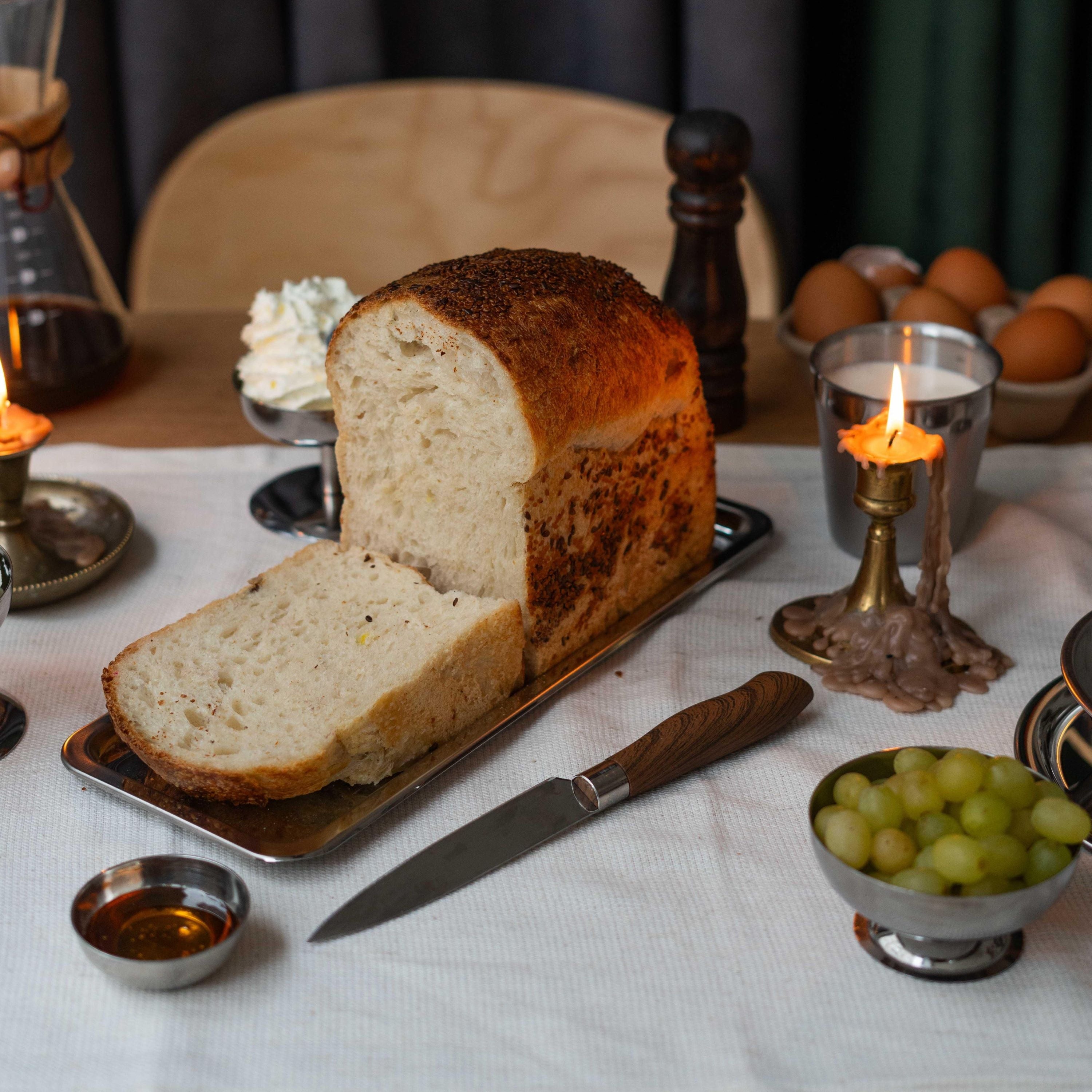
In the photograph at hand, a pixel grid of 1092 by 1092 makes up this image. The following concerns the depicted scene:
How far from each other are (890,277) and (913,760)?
1.15 meters

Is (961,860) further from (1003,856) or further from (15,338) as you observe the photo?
(15,338)

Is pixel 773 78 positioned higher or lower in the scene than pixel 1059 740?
higher

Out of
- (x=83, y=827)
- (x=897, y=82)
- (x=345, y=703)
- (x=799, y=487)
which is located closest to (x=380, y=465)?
(x=345, y=703)

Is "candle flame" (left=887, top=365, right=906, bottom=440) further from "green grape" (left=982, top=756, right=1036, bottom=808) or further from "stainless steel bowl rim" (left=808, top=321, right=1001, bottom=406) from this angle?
"green grape" (left=982, top=756, right=1036, bottom=808)

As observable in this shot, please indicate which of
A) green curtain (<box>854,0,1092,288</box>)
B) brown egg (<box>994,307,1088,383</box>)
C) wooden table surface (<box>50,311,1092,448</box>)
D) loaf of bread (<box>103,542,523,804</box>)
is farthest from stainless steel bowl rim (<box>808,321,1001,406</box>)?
green curtain (<box>854,0,1092,288</box>)

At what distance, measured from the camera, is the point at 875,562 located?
49.6 inches

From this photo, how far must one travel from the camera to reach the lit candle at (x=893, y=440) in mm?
1152

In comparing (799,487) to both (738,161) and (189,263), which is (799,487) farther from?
(189,263)

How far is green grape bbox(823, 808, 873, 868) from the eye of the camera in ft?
2.74

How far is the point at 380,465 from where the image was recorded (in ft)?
4.17

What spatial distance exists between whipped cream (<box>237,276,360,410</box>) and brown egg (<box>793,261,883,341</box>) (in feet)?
2.08

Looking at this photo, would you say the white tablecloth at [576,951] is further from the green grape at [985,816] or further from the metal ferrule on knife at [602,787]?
the green grape at [985,816]

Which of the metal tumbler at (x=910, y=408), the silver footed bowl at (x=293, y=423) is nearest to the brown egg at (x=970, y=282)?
the metal tumbler at (x=910, y=408)

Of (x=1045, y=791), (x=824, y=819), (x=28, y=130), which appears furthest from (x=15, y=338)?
(x=1045, y=791)
